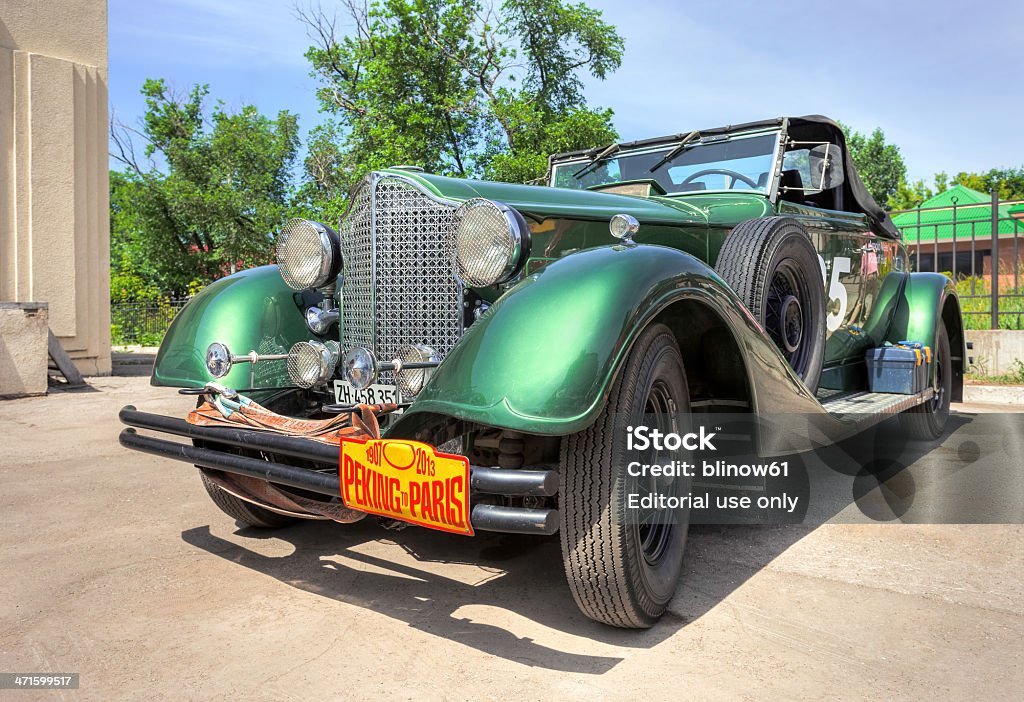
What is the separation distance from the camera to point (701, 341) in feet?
9.93

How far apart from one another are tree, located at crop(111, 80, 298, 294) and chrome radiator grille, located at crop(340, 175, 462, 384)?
2149 cm

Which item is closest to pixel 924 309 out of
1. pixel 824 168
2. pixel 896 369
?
pixel 896 369

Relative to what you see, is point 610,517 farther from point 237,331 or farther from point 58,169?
point 58,169

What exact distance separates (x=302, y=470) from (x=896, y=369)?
12.7ft

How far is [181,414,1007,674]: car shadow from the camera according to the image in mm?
2512

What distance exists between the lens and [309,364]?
10.8 feet

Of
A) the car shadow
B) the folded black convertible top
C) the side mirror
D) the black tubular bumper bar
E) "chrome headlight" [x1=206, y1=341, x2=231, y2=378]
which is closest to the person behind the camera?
the black tubular bumper bar

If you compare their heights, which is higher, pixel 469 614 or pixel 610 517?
pixel 610 517

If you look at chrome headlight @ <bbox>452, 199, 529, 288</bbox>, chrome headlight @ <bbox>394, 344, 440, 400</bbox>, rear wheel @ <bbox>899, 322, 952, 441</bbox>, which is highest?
chrome headlight @ <bbox>452, 199, 529, 288</bbox>

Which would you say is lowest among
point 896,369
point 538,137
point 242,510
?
point 242,510

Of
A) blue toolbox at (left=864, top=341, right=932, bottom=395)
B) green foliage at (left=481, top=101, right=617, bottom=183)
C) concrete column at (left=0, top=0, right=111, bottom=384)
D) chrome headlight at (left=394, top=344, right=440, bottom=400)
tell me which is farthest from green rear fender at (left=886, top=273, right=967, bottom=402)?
concrete column at (left=0, top=0, right=111, bottom=384)

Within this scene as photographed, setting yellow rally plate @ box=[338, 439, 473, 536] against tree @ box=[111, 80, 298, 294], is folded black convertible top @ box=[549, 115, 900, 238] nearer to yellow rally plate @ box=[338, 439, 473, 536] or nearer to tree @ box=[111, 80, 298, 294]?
yellow rally plate @ box=[338, 439, 473, 536]

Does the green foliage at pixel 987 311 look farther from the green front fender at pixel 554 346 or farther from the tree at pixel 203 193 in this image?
the tree at pixel 203 193

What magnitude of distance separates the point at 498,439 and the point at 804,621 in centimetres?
117
